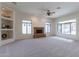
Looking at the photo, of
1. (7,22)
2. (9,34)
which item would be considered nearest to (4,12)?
(7,22)

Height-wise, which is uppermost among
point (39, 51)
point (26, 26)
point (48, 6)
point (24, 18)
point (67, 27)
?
point (48, 6)

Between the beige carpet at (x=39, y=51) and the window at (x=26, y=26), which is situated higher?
the window at (x=26, y=26)

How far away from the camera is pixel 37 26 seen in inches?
500

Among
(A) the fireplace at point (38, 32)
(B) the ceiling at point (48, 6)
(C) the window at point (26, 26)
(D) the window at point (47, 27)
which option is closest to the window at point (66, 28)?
(D) the window at point (47, 27)

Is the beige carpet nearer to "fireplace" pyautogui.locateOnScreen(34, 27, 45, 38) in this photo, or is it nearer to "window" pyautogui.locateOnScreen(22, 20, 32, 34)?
"window" pyautogui.locateOnScreen(22, 20, 32, 34)

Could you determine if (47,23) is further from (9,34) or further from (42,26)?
(9,34)

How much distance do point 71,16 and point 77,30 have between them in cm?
163

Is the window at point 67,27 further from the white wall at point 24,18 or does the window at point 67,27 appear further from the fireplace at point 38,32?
the fireplace at point 38,32

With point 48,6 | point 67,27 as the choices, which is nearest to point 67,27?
point 67,27

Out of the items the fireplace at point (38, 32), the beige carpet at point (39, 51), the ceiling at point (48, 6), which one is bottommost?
the beige carpet at point (39, 51)

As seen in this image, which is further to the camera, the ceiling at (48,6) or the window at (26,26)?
the window at (26,26)

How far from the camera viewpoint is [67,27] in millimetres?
12086

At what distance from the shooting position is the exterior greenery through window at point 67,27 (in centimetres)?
1080

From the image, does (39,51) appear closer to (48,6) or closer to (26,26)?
(48,6)
